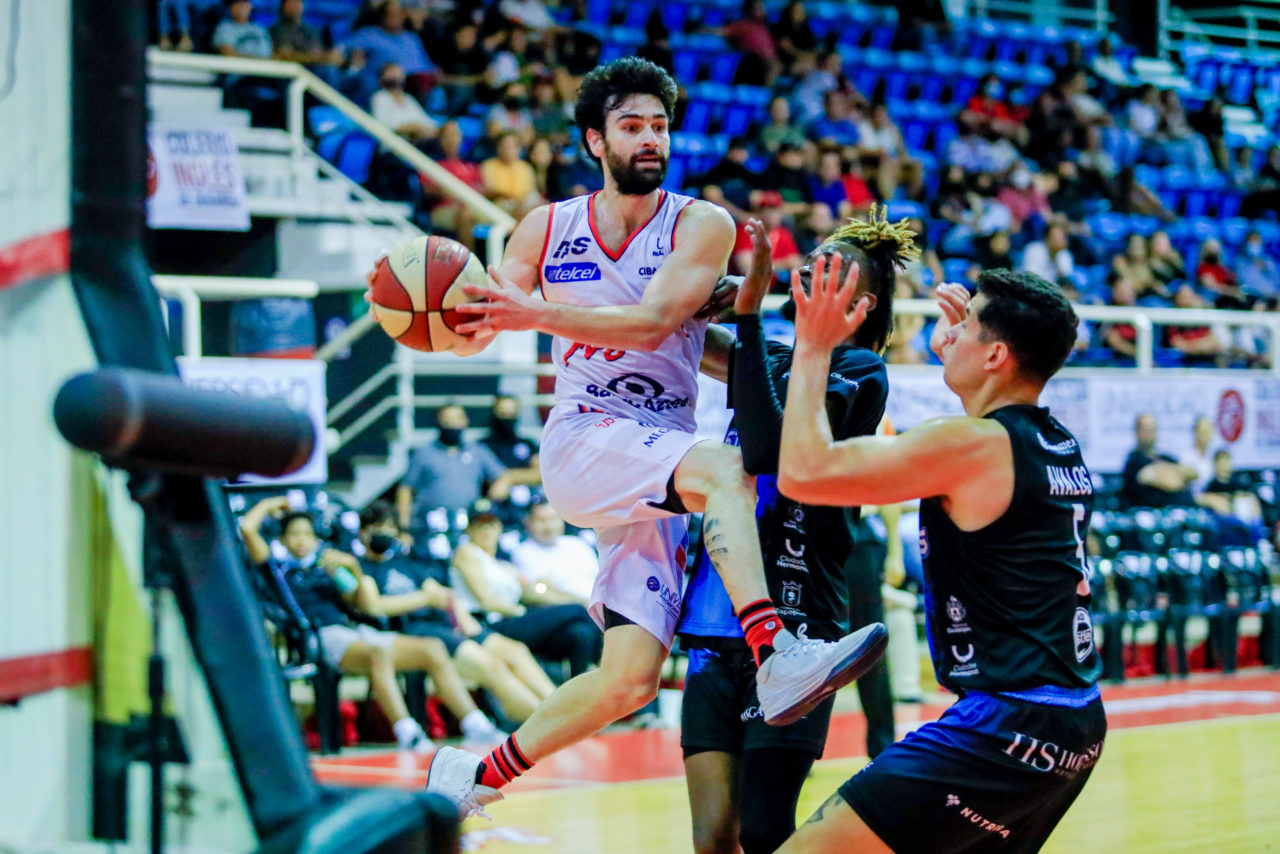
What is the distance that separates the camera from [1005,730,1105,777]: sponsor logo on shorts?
127 inches

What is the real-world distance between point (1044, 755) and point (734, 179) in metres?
11.3

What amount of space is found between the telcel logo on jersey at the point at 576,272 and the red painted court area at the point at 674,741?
235 centimetres

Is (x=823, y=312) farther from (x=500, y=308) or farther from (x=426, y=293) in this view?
(x=426, y=293)

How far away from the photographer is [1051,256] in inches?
627

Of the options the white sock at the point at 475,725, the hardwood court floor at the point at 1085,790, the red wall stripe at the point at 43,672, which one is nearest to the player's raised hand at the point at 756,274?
the red wall stripe at the point at 43,672

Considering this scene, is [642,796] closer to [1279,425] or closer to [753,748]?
[753,748]

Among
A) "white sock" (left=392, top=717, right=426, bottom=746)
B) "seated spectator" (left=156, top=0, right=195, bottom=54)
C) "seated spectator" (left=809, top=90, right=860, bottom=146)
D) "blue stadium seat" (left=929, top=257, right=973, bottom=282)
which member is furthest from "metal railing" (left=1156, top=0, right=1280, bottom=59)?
"white sock" (left=392, top=717, right=426, bottom=746)

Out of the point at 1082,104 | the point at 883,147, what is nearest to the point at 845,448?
the point at 883,147

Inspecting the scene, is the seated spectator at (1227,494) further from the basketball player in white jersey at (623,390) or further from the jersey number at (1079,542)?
the jersey number at (1079,542)

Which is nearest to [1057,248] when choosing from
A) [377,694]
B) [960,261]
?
[960,261]

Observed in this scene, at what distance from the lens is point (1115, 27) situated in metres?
22.7

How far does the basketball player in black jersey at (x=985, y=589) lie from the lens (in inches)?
128

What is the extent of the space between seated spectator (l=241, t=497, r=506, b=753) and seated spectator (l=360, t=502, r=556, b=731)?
0.05 meters

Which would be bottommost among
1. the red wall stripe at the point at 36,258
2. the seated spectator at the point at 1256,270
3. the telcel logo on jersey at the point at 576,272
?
the seated spectator at the point at 1256,270
